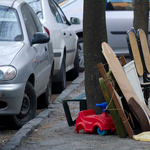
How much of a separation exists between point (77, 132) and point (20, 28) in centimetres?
182

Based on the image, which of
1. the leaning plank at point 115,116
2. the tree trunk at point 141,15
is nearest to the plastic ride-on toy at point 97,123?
the leaning plank at point 115,116

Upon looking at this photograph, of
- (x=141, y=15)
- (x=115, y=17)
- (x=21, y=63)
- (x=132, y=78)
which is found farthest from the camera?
(x=115, y=17)

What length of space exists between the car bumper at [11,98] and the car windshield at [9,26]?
3.20 feet

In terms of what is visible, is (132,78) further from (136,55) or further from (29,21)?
(29,21)

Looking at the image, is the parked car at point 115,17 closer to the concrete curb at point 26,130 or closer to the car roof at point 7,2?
the concrete curb at point 26,130

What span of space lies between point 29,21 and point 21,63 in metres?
1.31

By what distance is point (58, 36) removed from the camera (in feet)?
28.3

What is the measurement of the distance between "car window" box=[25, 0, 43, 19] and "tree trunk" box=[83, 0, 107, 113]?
10.0 feet

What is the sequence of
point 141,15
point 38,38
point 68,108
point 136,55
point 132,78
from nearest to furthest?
point 132,78 < point 68,108 < point 38,38 < point 136,55 < point 141,15

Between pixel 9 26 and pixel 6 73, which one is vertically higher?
pixel 9 26

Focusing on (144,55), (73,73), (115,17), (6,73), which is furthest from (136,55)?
(115,17)

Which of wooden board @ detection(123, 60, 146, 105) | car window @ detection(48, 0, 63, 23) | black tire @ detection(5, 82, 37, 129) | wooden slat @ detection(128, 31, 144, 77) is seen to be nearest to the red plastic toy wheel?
wooden board @ detection(123, 60, 146, 105)

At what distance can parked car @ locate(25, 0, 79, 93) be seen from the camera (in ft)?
27.8

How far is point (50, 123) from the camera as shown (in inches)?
239
